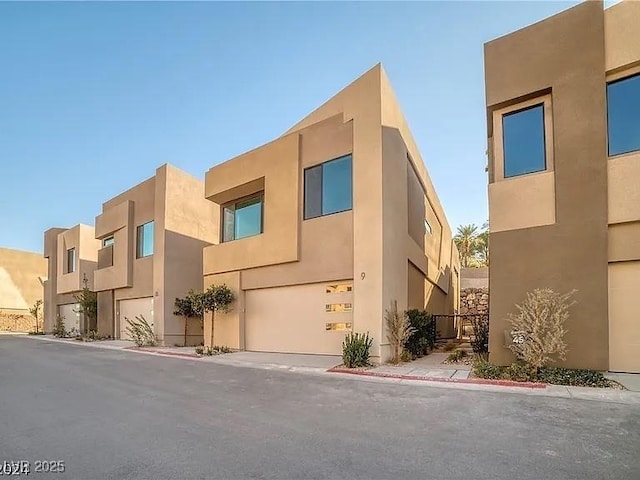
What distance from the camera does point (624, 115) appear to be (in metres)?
9.44

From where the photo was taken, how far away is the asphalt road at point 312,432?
4.23 m

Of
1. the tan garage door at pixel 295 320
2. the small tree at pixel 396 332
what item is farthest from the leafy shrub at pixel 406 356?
the tan garage door at pixel 295 320

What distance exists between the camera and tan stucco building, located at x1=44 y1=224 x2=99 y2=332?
31891 millimetres

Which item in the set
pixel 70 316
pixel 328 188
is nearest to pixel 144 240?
pixel 328 188

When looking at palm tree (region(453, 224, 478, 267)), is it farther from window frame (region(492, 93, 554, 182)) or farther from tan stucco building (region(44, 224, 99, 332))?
tan stucco building (region(44, 224, 99, 332))

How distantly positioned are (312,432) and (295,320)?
31.3 ft

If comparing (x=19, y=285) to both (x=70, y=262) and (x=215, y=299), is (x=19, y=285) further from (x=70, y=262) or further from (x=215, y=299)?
(x=215, y=299)

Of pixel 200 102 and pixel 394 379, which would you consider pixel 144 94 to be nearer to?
pixel 200 102

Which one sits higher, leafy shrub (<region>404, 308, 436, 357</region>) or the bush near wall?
leafy shrub (<region>404, 308, 436, 357</region>)

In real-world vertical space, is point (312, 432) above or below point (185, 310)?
below

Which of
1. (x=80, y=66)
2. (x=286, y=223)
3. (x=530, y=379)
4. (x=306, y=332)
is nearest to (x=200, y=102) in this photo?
(x=80, y=66)

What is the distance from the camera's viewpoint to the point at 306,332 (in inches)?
575

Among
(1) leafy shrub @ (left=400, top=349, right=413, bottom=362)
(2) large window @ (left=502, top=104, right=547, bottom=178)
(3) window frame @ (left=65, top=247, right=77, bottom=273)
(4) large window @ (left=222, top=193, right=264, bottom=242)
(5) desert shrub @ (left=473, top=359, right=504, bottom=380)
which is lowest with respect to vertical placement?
(1) leafy shrub @ (left=400, top=349, right=413, bottom=362)

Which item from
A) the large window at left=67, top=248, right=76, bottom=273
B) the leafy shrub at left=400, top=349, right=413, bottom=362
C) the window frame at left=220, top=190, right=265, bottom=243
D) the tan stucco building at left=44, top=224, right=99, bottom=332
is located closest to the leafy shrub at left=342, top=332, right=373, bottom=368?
the leafy shrub at left=400, top=349, right=413, bottom=362
